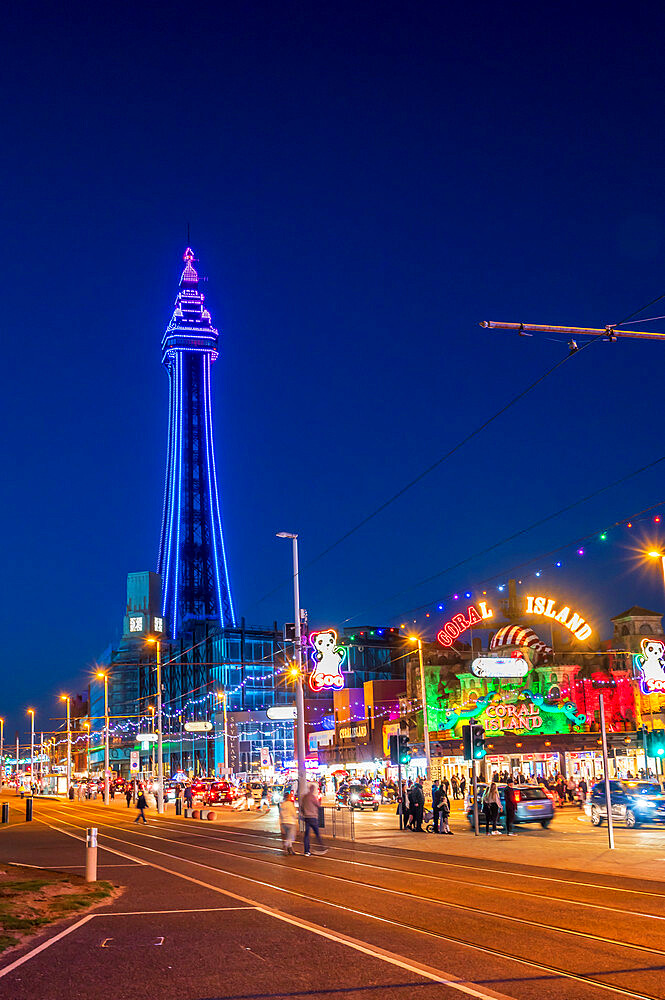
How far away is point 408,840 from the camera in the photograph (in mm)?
29359

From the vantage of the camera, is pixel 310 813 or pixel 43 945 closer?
pixel 43 945

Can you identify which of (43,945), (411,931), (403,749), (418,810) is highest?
(403,749)

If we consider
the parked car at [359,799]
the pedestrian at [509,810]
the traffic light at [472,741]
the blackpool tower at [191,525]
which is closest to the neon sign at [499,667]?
the parked car at [359,799]

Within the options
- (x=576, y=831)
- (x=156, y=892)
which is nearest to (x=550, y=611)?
(x=576, y=831)

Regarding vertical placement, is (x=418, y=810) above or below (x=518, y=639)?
below

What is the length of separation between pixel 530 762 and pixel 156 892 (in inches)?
1815

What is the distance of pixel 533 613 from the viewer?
58.2m

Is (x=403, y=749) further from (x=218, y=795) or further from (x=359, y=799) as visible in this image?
(x=218, y=795)

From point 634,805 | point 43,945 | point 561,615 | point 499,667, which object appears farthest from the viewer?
point 561,615

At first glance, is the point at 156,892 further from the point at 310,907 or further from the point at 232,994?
the point at 232,994

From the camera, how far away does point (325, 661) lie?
4016 cm

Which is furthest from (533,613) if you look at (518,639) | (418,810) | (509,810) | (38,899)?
(38,899)

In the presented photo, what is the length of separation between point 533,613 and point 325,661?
21862 mm

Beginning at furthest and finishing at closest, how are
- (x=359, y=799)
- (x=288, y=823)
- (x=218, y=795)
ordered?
1. (x=218, y=795)
2. (x=359, y=799)
3. (x=288, y=823)
